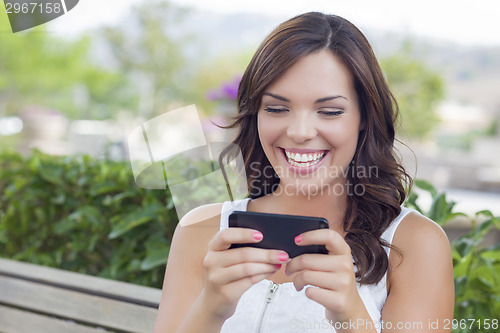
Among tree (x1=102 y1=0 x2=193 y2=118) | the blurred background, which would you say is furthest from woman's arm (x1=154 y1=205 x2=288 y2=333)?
tree (x1=102 y1=0 x2=193 y2=118)

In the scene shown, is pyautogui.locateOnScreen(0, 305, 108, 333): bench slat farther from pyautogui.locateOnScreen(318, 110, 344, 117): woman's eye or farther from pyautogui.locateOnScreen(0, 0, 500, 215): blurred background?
pyautogui.locateOnScreen(0, 0, 500, 215): blurred background

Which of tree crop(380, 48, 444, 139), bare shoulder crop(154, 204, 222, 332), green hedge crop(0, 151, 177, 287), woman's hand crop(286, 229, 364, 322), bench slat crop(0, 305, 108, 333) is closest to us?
woman's hand crop(286, 229, 364, 322)

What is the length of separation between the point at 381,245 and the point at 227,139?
0.47 metres

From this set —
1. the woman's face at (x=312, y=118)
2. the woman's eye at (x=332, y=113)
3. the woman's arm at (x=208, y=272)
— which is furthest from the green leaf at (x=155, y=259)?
the woman's eye at (x=332, y=113)

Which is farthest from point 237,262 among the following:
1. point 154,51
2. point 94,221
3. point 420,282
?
point 154,51

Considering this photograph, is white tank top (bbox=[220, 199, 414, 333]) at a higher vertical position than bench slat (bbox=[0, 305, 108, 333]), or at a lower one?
higher

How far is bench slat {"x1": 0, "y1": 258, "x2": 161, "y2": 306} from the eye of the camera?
1475 mm

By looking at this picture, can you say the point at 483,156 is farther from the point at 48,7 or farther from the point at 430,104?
the point at 48,7

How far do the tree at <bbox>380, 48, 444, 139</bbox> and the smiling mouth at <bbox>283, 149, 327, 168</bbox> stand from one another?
48.3ft

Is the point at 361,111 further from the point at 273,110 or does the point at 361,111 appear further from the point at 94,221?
the point at 94,221

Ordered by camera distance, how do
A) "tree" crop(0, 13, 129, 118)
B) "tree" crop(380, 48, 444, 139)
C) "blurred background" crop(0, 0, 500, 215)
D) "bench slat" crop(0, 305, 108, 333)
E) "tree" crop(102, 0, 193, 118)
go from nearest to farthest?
"bench slat" crop(0, 305, 108, 333), "blurred background" crop(0, 0, 500, 215), "tree" crop(380, 48, 444, 139), "tree" crop(0, 13, 129, 118), "tree" crop(102, 0, 193, 118)

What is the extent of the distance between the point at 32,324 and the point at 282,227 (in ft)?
3.77

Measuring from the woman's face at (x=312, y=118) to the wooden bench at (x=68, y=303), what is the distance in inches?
23.9

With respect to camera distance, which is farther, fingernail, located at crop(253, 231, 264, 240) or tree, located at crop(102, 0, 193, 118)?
tree, located at crop(102, 0, 193, 118)
